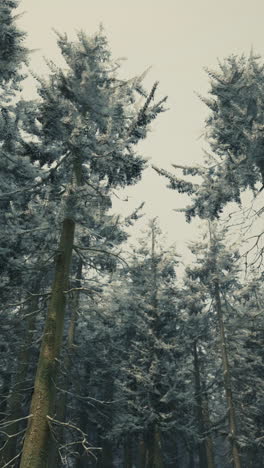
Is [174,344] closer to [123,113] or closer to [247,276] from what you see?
[247,276]

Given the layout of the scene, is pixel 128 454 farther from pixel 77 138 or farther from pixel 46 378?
pixel 77 138

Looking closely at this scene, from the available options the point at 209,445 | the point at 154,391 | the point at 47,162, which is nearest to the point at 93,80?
the point at 47,162

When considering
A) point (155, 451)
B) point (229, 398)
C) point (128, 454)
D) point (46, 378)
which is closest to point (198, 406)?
point (128, 454)

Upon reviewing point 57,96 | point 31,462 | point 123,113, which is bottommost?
point 31,462

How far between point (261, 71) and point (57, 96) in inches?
269

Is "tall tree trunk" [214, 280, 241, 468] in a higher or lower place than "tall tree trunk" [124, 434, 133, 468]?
higher

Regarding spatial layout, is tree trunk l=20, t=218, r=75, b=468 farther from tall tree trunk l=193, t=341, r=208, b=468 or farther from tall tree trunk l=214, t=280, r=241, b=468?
tall tree trunk l=193, t=341, r=208, b=468

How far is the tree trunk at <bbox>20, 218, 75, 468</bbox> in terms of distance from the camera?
5.59 m

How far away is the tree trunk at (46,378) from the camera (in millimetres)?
5590

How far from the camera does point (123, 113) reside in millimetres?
9078

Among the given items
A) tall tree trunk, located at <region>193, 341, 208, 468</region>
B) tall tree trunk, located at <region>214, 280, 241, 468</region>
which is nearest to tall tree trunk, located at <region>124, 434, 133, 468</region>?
tall tree trunk, located at <region>193, 341, 208, 468</region>

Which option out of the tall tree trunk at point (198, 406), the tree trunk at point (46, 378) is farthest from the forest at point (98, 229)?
the tall tree trunk at point (198, 406)

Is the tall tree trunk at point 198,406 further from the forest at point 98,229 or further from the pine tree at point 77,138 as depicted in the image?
the pine tree at point 77,138

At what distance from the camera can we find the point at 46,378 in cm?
614
